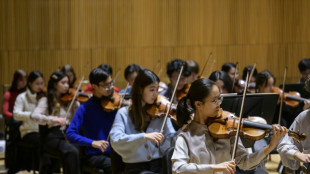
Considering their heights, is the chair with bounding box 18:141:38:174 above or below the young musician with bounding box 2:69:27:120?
below

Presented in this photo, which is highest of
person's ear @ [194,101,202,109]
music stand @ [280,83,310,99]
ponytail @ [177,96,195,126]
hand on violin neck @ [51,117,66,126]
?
Answer: person's ear @ [194,101,202,109]

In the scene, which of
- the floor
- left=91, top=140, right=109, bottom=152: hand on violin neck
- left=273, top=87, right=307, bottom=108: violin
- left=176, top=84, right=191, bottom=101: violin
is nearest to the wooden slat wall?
the floor

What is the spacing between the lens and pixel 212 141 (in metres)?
2.58

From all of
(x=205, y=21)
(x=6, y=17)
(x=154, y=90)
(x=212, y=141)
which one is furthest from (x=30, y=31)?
(x=212, y=141)

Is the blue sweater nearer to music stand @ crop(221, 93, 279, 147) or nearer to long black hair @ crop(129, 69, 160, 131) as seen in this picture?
long black hair @ crop(129, 69, 160, 131)

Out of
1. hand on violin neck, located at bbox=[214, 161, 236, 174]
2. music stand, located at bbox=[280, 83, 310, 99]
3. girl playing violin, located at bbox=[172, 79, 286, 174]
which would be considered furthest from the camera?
music stand, located at bbox=[280, 83, 310, 99]

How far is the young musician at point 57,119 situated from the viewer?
14.6 feet

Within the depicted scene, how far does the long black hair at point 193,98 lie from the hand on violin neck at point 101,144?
3.90 feet

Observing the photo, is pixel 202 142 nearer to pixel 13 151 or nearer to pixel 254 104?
pixel 254 104

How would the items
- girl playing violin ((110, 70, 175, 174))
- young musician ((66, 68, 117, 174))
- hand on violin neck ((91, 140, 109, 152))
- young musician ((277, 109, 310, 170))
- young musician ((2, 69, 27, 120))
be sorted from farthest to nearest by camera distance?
young musician ((2, 69, 27, 120))
young musician ((66, 68, 117, 174))
hand on violin neck ((91, 140, 109, 152))
girl playing violin ((110, 70, 175, 174))
young musician ((277, 109, 310, 170))

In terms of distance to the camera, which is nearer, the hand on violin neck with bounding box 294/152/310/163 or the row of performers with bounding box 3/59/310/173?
the row of performers with bounding box 3/59/310/173

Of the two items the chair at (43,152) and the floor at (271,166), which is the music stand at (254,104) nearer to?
the chair at (43,152)

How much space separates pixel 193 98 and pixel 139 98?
0.91 metres

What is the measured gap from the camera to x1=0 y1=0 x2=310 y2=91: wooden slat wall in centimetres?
802
